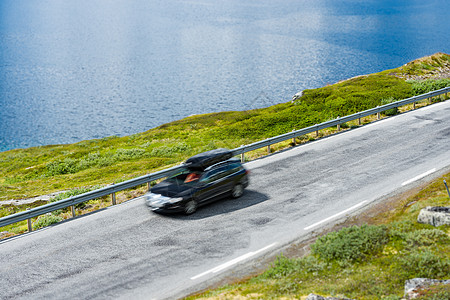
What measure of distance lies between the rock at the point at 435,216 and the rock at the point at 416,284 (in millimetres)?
2987

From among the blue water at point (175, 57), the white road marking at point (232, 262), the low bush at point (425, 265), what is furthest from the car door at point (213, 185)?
the blue water at point (175, 57)

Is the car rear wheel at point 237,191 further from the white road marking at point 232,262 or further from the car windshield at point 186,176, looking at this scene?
the white road marking at point 232,262

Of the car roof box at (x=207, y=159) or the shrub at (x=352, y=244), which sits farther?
the car roof box at (x=207, y=159)

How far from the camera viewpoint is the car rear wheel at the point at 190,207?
1541cm

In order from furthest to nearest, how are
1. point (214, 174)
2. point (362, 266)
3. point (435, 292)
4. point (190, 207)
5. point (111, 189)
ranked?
1. point (111, 189)
2. point (214, 174)
3. point (190, 207)
4. point (362, 266)
5. point (435, 292)

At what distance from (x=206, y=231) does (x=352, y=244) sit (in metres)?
4.86

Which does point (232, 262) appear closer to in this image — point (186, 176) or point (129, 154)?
point (186, 176)

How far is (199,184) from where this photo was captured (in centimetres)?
1582

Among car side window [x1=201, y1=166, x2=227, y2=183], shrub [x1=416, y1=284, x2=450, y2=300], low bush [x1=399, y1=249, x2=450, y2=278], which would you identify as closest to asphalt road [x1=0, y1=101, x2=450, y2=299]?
car side window [x1=201, y1=166, x2=227, y2=183]

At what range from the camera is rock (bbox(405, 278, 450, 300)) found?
864 cm

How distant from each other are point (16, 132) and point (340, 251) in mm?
58879

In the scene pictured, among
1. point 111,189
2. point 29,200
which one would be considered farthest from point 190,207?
point 29,200

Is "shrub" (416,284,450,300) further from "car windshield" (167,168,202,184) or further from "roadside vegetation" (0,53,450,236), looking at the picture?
"roadside vegetation" (0,53,450,236)

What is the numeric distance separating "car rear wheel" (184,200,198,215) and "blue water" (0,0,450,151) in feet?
143
